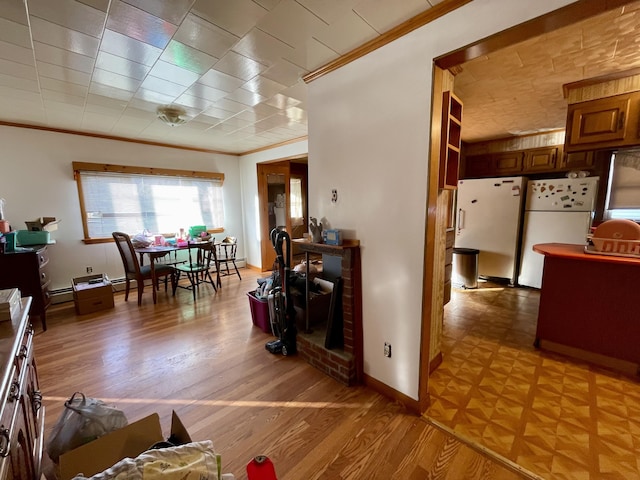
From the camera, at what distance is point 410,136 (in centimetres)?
159

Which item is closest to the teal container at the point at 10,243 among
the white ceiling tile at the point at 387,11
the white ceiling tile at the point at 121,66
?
the white ceiling tile at the point at 121,66

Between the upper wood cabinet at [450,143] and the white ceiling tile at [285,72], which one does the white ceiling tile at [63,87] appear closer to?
the white ceiling tile at [285,72]

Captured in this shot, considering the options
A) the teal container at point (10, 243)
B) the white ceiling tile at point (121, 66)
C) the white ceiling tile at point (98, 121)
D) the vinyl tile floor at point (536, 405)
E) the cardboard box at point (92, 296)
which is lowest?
the vinyl tile floor at point (536, 405)

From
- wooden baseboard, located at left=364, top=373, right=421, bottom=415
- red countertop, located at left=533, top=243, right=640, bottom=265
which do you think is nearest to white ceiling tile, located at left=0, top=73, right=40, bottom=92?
wooden baseboard, located at left=364, top=373, right=421, bottom=415

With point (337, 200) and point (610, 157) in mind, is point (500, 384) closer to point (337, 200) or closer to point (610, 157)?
point (337, 200)

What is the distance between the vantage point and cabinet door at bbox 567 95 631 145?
228 cm

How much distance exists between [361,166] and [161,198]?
4.10 meters

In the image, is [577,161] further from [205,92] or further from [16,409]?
[16,409]

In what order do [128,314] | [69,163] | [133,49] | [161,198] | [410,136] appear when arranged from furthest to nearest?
[161,198]
[69,163]
[128,314]
[133,49]
[410,136]

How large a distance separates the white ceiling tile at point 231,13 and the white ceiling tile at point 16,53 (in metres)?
1.36

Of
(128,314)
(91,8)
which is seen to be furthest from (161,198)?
(91,8)

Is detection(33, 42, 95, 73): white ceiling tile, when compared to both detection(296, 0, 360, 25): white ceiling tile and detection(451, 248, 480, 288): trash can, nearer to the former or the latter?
detection(296, 0, 360, 25): white ceiling tile

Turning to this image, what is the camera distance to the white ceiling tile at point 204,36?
1.55 m

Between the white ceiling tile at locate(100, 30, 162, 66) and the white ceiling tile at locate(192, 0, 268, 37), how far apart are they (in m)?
0.56
